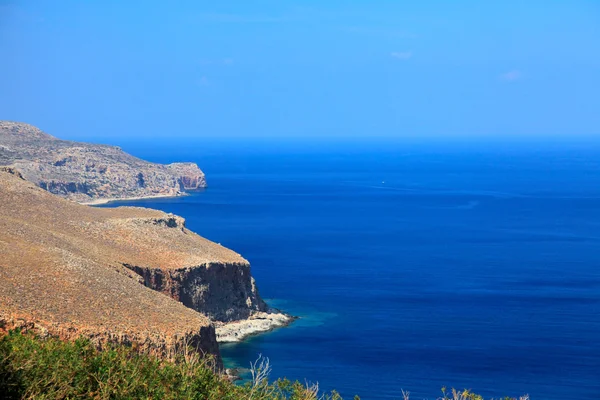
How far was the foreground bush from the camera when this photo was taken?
21938 millimetres

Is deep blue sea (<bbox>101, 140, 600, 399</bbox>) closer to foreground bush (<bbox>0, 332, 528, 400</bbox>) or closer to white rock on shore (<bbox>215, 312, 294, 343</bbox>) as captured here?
white rock on shore (<bbox>215, 312, 294, 343</bbox>)

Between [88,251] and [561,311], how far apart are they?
35.1 m

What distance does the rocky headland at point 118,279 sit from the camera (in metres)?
39.6

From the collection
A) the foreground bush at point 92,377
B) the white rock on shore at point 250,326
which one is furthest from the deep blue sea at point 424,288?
the foreground bush at point 92,377

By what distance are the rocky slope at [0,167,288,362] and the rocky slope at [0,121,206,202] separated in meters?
76.7

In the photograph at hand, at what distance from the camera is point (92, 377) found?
77.7 feet

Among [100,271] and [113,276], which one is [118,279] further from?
[100,271]

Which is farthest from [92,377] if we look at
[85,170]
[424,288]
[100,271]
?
[85,170]

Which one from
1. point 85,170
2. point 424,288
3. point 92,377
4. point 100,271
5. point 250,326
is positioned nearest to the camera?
point 92,377

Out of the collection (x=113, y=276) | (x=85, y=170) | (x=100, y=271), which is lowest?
(x=113, y=276)

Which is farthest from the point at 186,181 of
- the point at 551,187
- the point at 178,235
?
the point at 178,235

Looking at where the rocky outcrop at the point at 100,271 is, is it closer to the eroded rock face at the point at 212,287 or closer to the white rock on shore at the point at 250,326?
the eroded rock face at the point at 212,287

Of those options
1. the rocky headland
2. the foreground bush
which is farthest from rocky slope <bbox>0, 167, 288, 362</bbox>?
the foreground bush

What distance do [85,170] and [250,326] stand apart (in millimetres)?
109760
